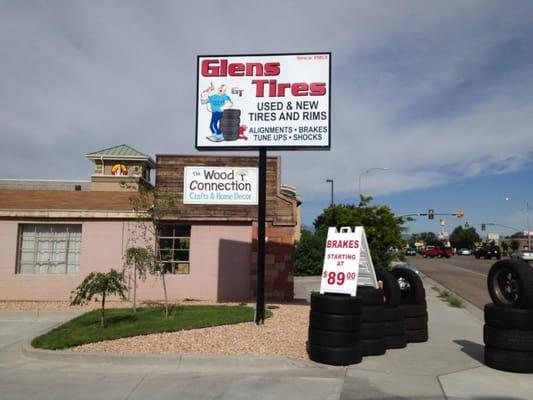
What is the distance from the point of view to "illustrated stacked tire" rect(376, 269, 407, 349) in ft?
28.3

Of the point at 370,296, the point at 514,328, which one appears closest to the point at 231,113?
the point at 370,296

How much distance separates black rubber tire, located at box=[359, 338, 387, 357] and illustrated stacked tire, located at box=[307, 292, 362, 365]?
52 cm

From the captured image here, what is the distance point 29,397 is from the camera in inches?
239

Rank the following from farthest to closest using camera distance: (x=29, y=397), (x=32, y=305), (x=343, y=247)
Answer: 1. (x=32, y=305)
2. (x=343, y=247)
3. (x=29, y=397)

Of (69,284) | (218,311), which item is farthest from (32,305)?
(218,311)

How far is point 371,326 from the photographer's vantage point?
27.1 feet

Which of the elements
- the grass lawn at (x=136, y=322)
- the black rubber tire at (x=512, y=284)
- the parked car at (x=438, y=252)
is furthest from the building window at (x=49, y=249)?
the parked car at (x=438, y=252)

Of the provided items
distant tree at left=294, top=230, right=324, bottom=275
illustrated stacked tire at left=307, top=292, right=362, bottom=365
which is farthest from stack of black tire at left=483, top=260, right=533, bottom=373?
distant tree at left=294, top=230, right=324, bottom=275

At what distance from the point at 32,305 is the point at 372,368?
10692mm

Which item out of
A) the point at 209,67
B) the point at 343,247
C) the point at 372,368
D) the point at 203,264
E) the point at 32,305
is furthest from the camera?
the point at 203,264

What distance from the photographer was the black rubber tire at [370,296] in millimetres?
8336

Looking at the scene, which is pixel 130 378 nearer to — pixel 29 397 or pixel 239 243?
pixel 29 397

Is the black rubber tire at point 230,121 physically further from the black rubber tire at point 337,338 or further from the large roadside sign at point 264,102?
the black rubber tire at point 337,338

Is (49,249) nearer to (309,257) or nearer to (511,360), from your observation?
(511,360)
